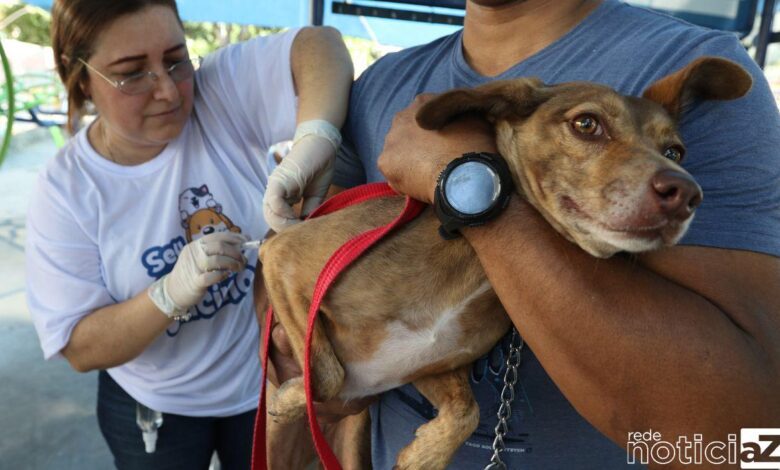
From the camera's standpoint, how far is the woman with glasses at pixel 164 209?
6.72ft

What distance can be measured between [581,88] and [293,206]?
0.99m

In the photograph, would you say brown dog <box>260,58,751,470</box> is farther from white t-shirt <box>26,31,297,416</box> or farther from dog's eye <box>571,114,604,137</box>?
white t-shirt <box>26,31,297,416</box>

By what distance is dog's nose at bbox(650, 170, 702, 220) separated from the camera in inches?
38.8

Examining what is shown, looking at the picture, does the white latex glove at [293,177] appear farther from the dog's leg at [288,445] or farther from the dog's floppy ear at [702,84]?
the dog's floppy ear at [702,84]

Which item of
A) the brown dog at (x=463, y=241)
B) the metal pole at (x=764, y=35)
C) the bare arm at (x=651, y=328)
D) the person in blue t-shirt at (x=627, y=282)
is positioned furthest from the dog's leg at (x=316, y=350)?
the metal pole at (x=764, y=35)

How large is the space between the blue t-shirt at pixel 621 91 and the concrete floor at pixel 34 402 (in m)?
3.30

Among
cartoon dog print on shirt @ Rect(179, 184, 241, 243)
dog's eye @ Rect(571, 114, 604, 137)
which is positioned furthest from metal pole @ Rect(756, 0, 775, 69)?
cartoon dog print on shirt @ Rect(179, 184, 241, 243)

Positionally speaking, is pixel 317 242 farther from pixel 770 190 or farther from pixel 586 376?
pixel 770 190

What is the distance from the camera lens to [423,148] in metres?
1.28

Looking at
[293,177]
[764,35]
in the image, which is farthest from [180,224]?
[764,35]

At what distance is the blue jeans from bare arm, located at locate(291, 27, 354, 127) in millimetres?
1225

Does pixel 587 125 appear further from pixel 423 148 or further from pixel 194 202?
pixel 194 202

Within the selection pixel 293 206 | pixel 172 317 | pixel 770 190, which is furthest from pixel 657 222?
pixel 172 317

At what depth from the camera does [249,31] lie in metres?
12.6
